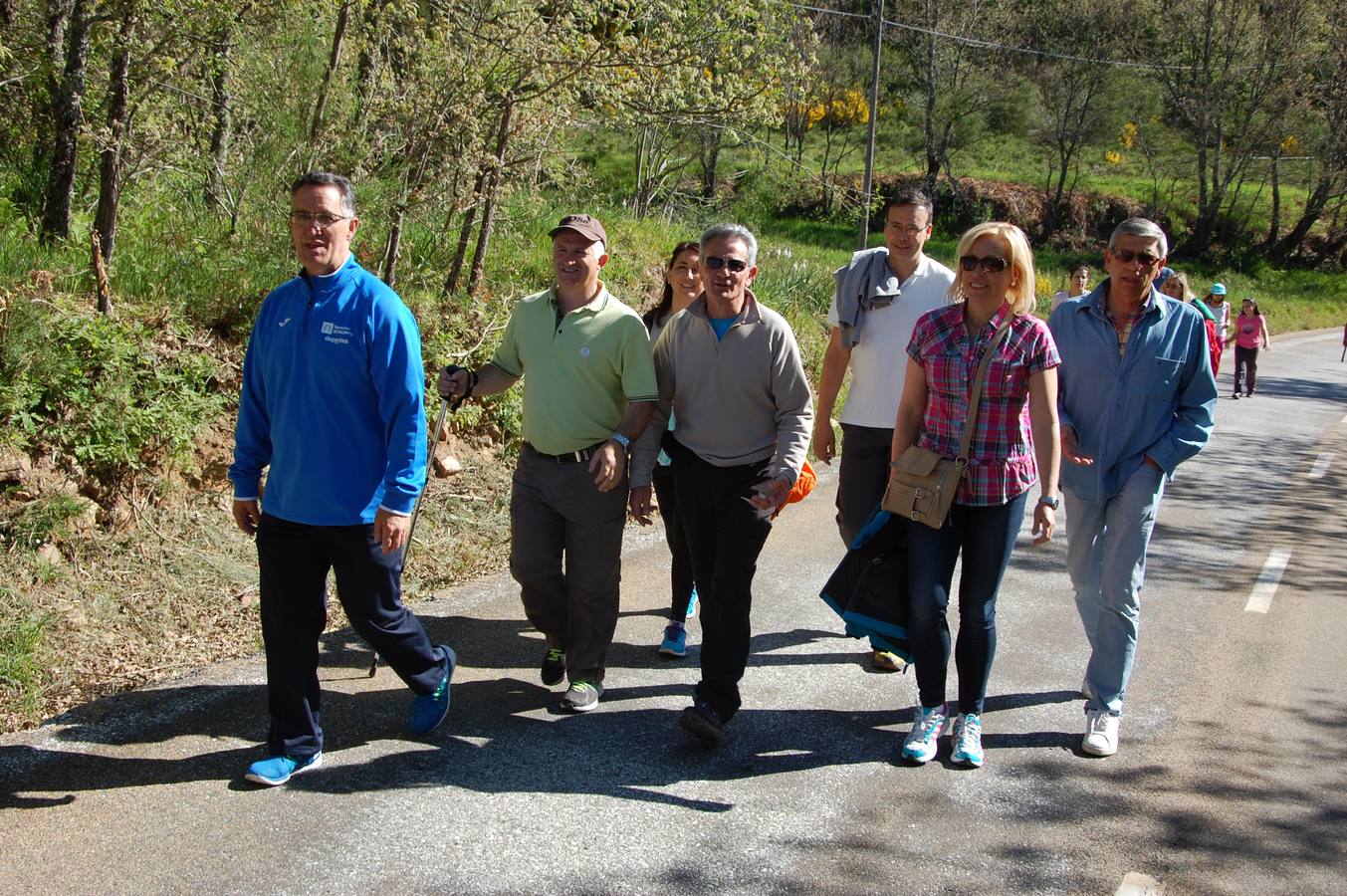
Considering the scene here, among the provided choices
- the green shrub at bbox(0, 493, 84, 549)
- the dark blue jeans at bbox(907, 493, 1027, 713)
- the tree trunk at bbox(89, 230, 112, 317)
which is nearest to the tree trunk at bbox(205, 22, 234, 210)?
the tree trunk at bbox(89, 230, 112, 317)

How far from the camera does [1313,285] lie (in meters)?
41.3

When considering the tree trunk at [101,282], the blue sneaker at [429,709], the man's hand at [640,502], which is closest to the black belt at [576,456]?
the man's hand at [640,502]

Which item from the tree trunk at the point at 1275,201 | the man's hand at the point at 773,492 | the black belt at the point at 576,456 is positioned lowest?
the man's hand at the point at 773,492

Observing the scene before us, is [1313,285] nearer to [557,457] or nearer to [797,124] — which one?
[797,124]

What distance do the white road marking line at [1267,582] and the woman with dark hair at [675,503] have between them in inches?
126

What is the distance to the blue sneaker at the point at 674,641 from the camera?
210 inches

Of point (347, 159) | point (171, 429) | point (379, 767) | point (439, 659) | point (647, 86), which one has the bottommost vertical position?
point (379, 767)

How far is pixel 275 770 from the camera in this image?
3.93 meters

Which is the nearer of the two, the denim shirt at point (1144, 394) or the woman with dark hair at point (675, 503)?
A: the denim shirt at point (1144, 394)

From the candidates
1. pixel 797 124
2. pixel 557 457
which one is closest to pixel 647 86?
pixel 557 457

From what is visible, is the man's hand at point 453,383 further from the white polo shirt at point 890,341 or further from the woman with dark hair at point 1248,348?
the woman with dark hair at point 1248,348

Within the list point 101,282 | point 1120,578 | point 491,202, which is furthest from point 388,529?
point 491,202

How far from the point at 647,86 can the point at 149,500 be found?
16.0 ft

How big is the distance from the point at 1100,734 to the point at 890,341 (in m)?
1.80
